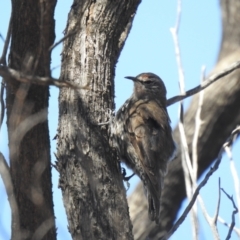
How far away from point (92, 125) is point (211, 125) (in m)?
3.22

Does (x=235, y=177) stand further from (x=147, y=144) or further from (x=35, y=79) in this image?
(x=35, y=79)

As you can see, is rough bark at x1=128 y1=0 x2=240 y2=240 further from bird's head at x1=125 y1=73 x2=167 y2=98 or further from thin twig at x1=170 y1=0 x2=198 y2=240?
thin twig at x1=170 y1=0 x2=198 y2=240

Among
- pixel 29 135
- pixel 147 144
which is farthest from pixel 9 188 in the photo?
pixel 147 144

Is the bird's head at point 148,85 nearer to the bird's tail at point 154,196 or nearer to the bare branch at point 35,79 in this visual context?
the bird's tail at point 154,196

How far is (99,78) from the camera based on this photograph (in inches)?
228

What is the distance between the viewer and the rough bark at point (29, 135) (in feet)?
16.9

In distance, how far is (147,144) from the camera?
6.72 meters

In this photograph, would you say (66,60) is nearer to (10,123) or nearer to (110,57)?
(110,57)

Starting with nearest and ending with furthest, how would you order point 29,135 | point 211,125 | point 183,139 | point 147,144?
point 29,135 → point 183,139 → point 147,144 → point 211,125

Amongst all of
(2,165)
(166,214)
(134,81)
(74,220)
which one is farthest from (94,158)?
(166,214)

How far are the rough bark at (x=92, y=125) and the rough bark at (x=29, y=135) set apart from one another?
0.64 feet

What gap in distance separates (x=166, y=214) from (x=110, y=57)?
11.3ft

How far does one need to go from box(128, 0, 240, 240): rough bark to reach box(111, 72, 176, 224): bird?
5.31 ft

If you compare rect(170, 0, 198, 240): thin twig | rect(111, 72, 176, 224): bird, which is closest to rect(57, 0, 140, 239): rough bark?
rect(170, 0, 198, 240): thin twig
